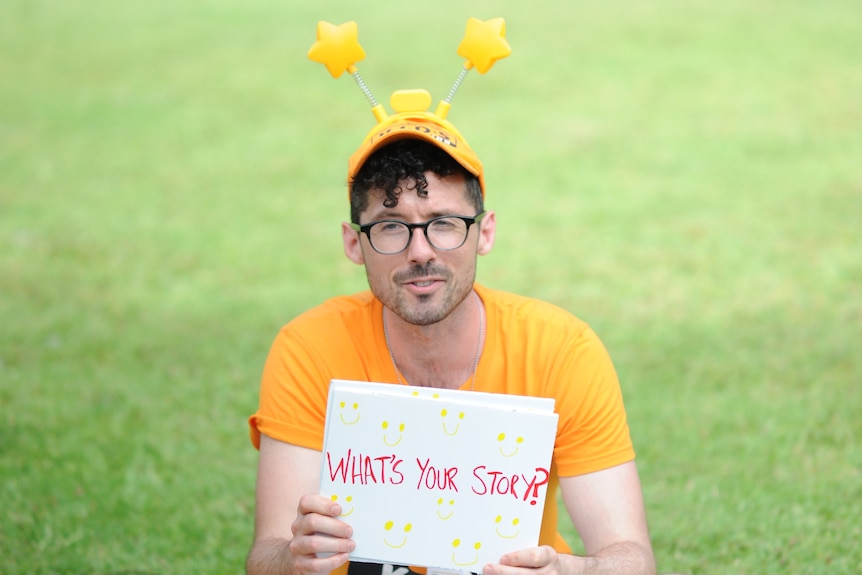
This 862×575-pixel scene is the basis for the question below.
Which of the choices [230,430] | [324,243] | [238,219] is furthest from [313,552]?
[238,219]

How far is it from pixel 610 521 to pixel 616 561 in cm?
11

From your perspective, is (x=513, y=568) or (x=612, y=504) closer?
(x=513, y=568)

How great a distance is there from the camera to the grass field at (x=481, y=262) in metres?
4.29

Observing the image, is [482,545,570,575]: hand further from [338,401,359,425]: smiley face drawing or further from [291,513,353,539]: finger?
[338,401,359,425]: smiley face drawing

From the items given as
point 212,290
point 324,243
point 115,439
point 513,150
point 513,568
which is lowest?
point 513,568

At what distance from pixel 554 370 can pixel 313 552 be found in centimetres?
78

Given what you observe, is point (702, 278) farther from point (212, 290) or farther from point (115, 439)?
point (115, 439)

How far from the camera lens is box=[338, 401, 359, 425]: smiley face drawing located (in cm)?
243

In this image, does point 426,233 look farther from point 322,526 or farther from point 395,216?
point 322,526

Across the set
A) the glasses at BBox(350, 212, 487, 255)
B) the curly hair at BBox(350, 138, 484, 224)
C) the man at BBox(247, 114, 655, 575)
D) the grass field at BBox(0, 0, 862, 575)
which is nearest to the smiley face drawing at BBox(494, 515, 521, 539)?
the man at BBox(247, 114, 655, 575)

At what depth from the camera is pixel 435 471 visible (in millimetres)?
2455

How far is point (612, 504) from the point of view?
8.98ft

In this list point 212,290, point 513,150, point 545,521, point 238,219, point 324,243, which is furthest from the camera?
point 513,150

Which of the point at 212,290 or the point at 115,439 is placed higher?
the point at 212,290
